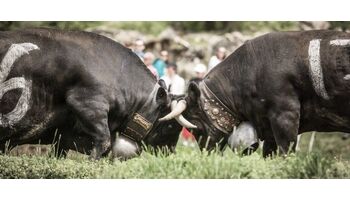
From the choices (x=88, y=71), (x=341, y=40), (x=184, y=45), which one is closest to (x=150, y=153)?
(x=88, y=71)

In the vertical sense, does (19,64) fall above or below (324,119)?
above

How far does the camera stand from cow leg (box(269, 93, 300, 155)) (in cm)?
986

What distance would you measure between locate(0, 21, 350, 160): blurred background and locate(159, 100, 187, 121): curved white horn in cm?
145

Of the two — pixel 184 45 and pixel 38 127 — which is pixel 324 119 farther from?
pixel 184 45

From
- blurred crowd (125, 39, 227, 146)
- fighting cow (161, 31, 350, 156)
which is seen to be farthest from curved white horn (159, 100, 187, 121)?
blurred crowd (125, 39, 227, 146)

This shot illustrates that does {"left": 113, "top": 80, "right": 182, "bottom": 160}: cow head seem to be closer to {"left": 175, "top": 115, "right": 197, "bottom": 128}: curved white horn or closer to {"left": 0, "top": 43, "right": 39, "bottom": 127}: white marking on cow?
{"left": 175, "top": 115, "right": 197, "bottom": 128}: curved white horn

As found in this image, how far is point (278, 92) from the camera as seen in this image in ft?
32.6

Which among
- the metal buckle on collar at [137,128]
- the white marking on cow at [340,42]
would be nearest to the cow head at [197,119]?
the metal buckle on collar at [137,128]

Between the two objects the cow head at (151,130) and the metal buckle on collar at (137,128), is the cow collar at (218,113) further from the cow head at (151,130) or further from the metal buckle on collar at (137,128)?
the metal buckle on collar at (137,128)

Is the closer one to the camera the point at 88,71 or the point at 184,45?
the point at 88,71

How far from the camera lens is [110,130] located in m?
10.3

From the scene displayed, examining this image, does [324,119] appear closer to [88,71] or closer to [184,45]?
[88,71]

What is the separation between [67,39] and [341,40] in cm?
350

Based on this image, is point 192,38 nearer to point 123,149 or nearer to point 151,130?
point 151,130
